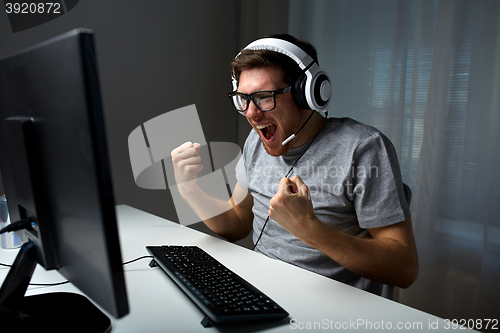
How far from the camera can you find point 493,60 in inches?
60.0

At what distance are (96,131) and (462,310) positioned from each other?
184 cm

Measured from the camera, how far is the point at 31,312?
2.15ft

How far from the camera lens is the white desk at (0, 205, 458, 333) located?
26.2 inches

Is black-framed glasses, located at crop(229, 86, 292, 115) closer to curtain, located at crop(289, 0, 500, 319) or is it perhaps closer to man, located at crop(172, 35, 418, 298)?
man, located at crop(172, 35, 418, 298)

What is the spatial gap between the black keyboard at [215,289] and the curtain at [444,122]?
1273 millimetres

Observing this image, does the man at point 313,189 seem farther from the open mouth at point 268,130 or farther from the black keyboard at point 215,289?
the black keyboard at point 215,289

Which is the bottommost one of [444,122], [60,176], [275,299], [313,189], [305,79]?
[275,299]

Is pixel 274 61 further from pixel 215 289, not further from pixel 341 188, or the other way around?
pixel 215 289

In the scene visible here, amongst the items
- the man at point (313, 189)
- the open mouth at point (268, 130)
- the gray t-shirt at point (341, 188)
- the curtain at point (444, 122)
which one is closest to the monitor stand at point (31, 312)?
the man at point (313, 189)

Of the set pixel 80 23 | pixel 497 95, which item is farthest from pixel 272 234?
pixel 80 23

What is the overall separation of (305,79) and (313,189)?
0.34 meters

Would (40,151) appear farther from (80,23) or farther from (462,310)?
(462,310)

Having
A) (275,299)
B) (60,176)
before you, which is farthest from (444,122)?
(60,176)

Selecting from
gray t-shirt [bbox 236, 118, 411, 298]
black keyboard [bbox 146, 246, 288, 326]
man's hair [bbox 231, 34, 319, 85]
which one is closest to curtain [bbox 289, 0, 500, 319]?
gray t-shirt [bbox 236, 118, 411, 298]
